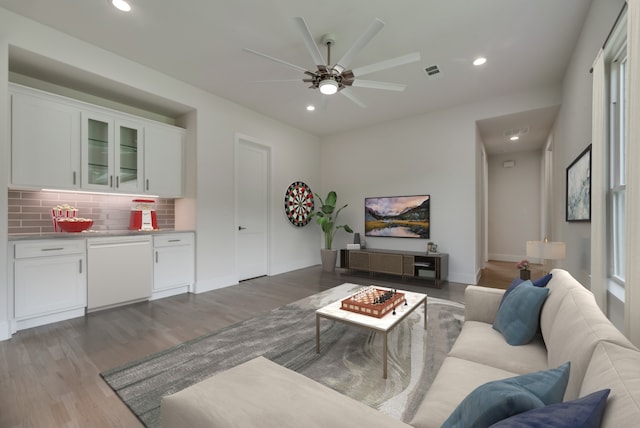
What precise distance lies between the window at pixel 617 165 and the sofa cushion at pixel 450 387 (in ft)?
4.69

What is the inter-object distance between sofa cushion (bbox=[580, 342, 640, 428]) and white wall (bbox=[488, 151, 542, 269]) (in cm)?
746

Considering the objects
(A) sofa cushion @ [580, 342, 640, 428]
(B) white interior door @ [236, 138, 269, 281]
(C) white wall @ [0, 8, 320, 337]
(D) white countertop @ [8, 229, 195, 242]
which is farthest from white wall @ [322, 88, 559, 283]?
(A) sofa cushion @ [580, 342, 640, 428]

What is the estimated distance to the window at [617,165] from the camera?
2004 mm

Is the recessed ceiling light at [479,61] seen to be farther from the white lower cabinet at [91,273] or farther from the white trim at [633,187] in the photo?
the white lower cabinet at [91,273]

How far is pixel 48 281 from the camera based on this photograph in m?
2.94

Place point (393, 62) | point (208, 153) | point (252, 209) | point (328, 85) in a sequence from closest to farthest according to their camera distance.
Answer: point (393, 62) → point (328, 85) → point (208, 153) → point (252, 209)

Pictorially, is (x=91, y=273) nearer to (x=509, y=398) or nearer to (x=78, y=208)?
(x=78, y=208)

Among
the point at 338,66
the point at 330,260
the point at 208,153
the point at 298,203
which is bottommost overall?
the point at 330,260

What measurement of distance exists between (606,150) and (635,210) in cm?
96

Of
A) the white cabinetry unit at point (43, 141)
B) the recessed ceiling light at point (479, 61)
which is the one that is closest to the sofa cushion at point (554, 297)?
the recessed ceiling light at point (479, 61)

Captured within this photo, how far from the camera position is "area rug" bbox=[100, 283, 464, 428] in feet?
5.89

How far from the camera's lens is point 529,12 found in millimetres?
2621

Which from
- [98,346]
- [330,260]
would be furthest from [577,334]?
[330,260]

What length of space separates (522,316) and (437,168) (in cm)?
375
